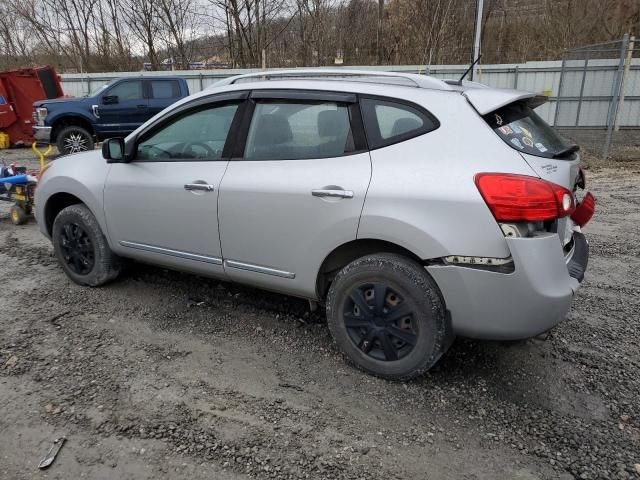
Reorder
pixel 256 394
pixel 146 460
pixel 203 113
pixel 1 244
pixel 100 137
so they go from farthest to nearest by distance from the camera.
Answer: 1. pixel 100 137
2. pixel 1 244
3. pixel 203 113
4. pixel 256 394
5. pixel 146 460

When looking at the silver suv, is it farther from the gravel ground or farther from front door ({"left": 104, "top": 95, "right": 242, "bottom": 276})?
the gravel ground

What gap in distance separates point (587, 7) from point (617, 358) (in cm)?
1992

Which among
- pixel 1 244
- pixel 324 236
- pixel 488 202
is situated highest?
pixel 488 202

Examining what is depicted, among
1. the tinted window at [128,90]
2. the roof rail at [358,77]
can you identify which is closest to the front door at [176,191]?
the roof rail at [358,77]

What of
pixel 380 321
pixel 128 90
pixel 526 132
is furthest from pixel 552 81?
pixel 380 321

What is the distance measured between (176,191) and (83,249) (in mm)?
1317

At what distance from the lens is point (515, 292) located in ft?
8.31

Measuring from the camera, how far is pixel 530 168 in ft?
8.44

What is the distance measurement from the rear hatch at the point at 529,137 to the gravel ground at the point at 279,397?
946 mm

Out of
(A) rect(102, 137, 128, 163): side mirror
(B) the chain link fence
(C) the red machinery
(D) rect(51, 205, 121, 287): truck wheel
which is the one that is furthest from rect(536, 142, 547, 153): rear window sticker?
(C) the red machinery

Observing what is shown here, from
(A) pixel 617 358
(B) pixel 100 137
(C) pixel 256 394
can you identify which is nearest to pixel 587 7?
A: (B) pixel 100 137

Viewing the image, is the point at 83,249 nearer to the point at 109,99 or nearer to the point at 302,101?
the point at 302,101

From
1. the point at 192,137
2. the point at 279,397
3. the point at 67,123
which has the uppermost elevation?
the point at 192,137

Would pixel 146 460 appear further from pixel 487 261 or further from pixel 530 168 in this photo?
pixel 530 168
